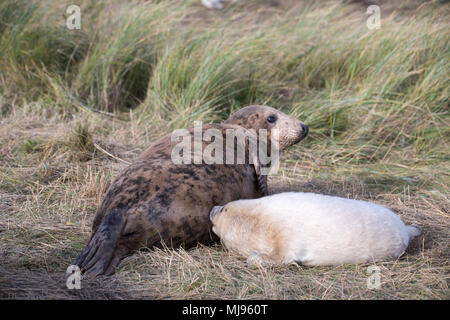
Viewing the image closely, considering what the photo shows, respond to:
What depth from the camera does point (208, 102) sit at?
5289 millimetres

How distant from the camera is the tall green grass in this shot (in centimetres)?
528

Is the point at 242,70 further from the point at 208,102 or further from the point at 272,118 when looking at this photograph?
the point at 272,118

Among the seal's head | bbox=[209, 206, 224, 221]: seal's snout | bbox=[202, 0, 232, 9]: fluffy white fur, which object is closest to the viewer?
bbox=[209, 206, 224, 221]: seal's snout

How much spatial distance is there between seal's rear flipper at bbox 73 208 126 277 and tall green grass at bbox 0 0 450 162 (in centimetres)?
239

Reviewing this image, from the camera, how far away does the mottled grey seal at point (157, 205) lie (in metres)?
2.85

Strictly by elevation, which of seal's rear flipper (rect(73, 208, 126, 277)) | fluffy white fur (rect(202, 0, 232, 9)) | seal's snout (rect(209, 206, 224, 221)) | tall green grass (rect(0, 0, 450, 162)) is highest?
fluffy white fur (rect(202, 0, 232, 9))

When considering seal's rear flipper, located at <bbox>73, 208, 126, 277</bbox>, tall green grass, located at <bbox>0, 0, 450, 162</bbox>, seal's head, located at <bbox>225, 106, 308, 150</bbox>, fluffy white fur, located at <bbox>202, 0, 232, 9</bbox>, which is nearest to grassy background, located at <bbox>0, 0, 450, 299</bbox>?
tall green grass, located at <bbox>0, 0, 450, 162</bbox>

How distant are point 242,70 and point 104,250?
11.2 ft

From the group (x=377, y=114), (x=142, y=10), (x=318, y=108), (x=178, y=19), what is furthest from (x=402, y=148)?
(x=142, y=10)

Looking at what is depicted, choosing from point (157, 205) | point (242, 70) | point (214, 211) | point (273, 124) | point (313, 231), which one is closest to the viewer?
point (313, 231)

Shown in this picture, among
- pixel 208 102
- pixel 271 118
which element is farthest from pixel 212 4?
pixel 271 118

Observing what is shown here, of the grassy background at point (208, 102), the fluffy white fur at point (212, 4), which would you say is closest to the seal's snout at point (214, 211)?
the grassy background at point (208, 102)

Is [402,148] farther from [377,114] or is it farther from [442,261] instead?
[442,261]

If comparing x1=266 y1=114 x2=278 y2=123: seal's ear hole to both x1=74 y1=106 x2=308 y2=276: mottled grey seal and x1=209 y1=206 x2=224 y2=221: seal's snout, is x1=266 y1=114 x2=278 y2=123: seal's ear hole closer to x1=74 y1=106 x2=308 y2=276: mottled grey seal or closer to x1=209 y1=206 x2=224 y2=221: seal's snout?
x1=74 y1=106 x2=308 y2=276: mottled grey seal
